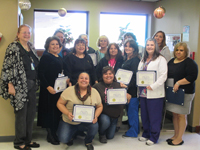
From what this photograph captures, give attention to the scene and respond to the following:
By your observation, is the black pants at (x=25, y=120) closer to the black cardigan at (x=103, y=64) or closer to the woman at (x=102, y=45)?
the black cardigan at (x=103, y=64)

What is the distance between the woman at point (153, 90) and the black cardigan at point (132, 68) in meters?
0.10

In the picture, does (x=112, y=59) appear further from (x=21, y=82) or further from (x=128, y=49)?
(x=21, y=82)

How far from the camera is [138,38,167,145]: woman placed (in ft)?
10.2

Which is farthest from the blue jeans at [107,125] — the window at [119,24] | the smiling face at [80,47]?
the window at [119,24]

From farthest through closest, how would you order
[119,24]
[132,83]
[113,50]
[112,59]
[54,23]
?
[119,24], [54,23], [112,59], [113,50], [132,83]

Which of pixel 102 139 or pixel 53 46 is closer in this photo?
pixel 53 46

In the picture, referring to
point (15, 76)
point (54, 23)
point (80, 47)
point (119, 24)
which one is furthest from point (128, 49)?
point (54, 23)

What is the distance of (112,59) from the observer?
3.58 metres

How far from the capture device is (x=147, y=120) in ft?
11.0

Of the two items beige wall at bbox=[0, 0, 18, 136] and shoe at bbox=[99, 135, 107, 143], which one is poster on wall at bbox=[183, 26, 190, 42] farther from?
beige wall at bbox=[0, 0, 18, 136]

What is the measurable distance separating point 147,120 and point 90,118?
99 cm

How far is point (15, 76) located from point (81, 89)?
87 centimetres

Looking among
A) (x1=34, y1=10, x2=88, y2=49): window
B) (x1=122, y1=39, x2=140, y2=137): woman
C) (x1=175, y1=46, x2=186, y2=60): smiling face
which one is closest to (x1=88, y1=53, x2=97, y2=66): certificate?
(x1=122, y1=39, x2=140, y2=137): woman

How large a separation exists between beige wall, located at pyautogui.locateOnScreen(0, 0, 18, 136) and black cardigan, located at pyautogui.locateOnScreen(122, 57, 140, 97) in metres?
1.74
